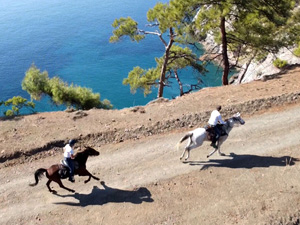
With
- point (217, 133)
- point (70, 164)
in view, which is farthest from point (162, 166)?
point (70, 164)

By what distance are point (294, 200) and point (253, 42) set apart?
49.9ft

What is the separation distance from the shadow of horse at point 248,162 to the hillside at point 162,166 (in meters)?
0.05

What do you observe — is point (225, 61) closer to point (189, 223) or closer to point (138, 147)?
point (138, 147)

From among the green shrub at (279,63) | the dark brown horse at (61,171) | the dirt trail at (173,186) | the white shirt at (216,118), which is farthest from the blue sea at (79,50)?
the white shirt at (216,118)

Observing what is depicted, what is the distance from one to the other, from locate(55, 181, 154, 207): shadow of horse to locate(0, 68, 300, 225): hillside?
0.15ft

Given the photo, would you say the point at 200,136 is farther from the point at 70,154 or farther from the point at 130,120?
the point at 70,154

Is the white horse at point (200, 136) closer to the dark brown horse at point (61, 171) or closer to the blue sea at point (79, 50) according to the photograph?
the dark brown horse at point (61, 171)

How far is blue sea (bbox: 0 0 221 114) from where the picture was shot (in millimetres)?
47375

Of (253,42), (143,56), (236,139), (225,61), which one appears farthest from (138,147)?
(143,56)

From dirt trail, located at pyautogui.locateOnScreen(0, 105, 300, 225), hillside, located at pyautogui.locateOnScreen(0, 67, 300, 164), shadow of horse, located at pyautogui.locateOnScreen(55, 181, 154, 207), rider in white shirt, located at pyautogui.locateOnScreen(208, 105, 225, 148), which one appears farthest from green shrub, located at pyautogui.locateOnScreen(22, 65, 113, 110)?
rider in white shirt, located at pyautogui.locateOnScreen(208, 105, 225, 148)

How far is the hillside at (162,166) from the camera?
38.1 ft

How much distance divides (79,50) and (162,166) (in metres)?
51.9

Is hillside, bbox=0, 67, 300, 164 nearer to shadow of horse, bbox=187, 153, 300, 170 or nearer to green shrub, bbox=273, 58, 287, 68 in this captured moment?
shadow of horse, bbox=187, 153, 300, 170

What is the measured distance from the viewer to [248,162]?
13.7 meters
